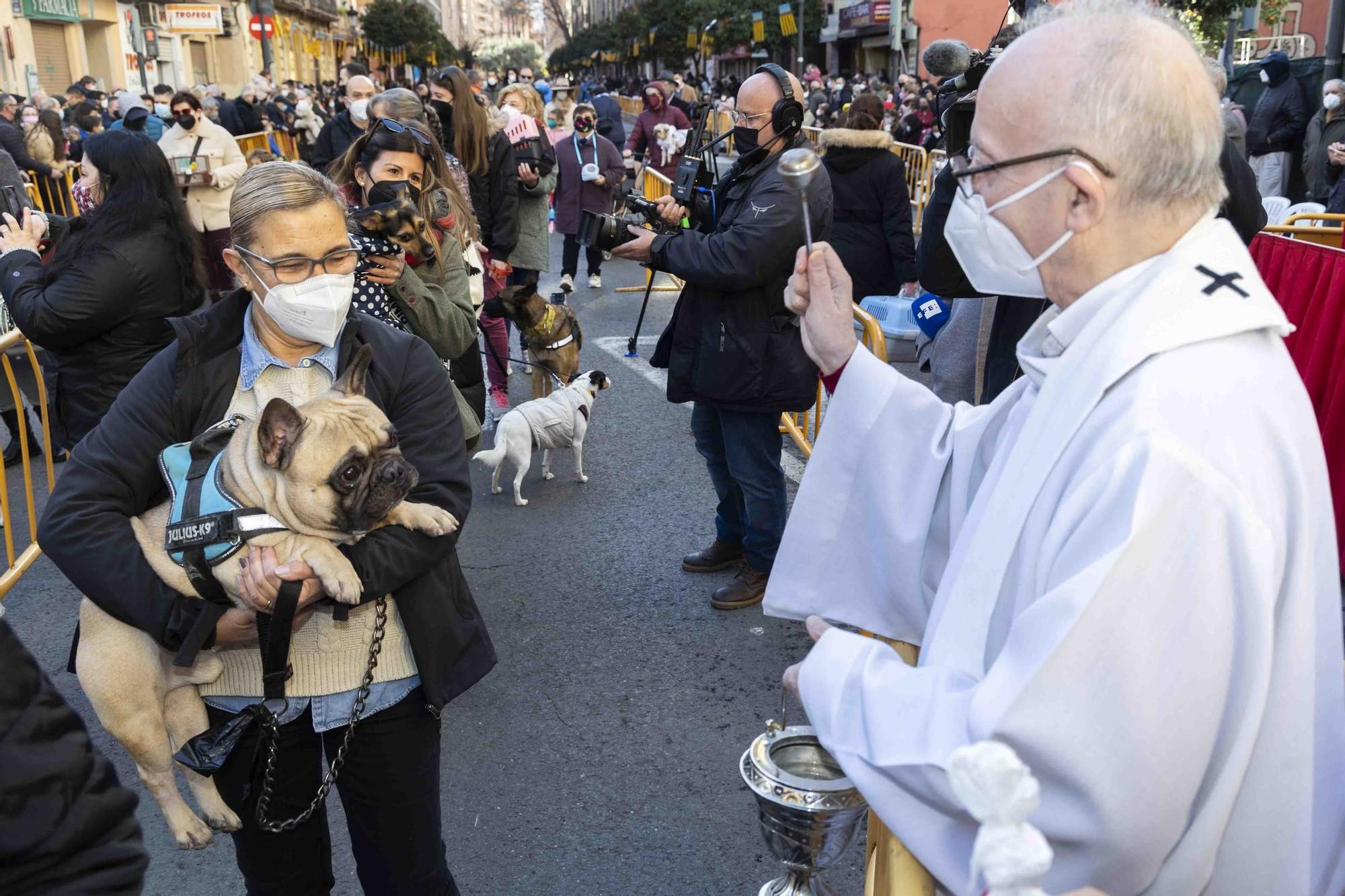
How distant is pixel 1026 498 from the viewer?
1426 millimetres

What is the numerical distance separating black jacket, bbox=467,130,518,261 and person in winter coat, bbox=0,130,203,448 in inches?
146

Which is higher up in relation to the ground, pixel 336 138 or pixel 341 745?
pixel 336 138

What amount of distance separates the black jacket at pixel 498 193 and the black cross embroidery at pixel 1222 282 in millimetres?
6755

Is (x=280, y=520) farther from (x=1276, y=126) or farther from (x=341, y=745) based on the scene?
(x=1276, y=126)

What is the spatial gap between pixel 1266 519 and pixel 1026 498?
285 millimetres

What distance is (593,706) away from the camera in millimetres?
4074

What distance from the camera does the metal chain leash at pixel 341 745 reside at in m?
2.28

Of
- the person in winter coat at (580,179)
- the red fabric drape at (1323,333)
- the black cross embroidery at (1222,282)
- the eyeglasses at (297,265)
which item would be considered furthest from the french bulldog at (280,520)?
the person in winter coat at (580,179)

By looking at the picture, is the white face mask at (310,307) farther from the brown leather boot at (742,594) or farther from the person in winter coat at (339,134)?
the person in winter coat at (339,134)

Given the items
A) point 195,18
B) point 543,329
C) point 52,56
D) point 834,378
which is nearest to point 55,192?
point 543,329

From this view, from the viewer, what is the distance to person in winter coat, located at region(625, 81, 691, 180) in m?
14.7

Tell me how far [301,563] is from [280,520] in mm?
122

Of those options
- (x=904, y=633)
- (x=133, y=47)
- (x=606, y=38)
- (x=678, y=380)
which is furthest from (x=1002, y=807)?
(x=606, y=38)

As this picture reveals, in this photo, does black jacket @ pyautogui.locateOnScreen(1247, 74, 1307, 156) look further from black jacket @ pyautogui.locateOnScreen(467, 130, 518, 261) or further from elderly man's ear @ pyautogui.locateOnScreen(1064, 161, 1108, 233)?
elderly man's ear @ pyautogui.locateOnScreen(1064, 161, 1108, 233)
